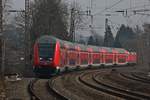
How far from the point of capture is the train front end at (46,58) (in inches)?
1192

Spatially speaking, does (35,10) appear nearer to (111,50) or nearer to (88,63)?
(111,50)

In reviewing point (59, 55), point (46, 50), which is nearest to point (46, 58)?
point (46, 50)

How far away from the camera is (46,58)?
3052 centimetres

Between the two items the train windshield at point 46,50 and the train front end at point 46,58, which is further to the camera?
the train windshield at point 46,50

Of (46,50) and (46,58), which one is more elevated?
(46,50)

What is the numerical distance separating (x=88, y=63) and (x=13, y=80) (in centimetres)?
1856

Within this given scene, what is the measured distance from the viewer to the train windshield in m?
30.5

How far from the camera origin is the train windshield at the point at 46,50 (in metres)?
30.5

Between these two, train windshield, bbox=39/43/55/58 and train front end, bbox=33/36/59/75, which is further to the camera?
train windshield, bbox=39/43/55/58

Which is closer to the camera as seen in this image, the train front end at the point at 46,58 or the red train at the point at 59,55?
the train front end at the point at 46,58

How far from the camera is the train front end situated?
99.3 ft

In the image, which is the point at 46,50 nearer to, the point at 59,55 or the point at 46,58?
the point at 46,58

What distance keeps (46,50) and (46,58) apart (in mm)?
593

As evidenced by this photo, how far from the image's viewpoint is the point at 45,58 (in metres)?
30.5
